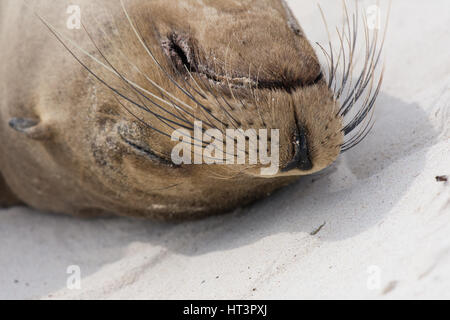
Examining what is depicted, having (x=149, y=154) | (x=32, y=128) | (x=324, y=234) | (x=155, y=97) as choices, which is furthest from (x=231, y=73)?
(x=32, y=128)

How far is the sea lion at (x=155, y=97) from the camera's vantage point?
2441 millimetres

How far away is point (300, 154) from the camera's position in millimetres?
2457

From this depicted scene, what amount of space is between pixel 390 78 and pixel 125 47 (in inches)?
75.2

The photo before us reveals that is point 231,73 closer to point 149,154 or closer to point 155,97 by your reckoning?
point 155,97

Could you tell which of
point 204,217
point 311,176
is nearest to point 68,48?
point 204,217

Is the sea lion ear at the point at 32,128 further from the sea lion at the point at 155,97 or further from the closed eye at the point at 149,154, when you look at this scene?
the closed eye at the point at 149,154

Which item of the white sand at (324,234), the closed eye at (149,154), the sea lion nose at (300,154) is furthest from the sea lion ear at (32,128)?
the sea lion nose at (300,154)

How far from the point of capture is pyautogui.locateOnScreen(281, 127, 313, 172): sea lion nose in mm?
2416

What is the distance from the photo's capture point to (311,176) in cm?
337

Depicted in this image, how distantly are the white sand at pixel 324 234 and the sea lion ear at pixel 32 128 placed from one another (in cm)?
93

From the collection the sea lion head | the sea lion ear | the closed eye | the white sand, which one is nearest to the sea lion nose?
the sea lion head

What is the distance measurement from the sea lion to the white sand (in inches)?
9.8

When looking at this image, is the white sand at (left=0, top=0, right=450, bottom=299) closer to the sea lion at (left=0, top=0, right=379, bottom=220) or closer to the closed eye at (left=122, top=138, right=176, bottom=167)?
the sea lion at (left=0, top=0, right=379, bottom=220)

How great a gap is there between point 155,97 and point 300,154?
2.35ft
